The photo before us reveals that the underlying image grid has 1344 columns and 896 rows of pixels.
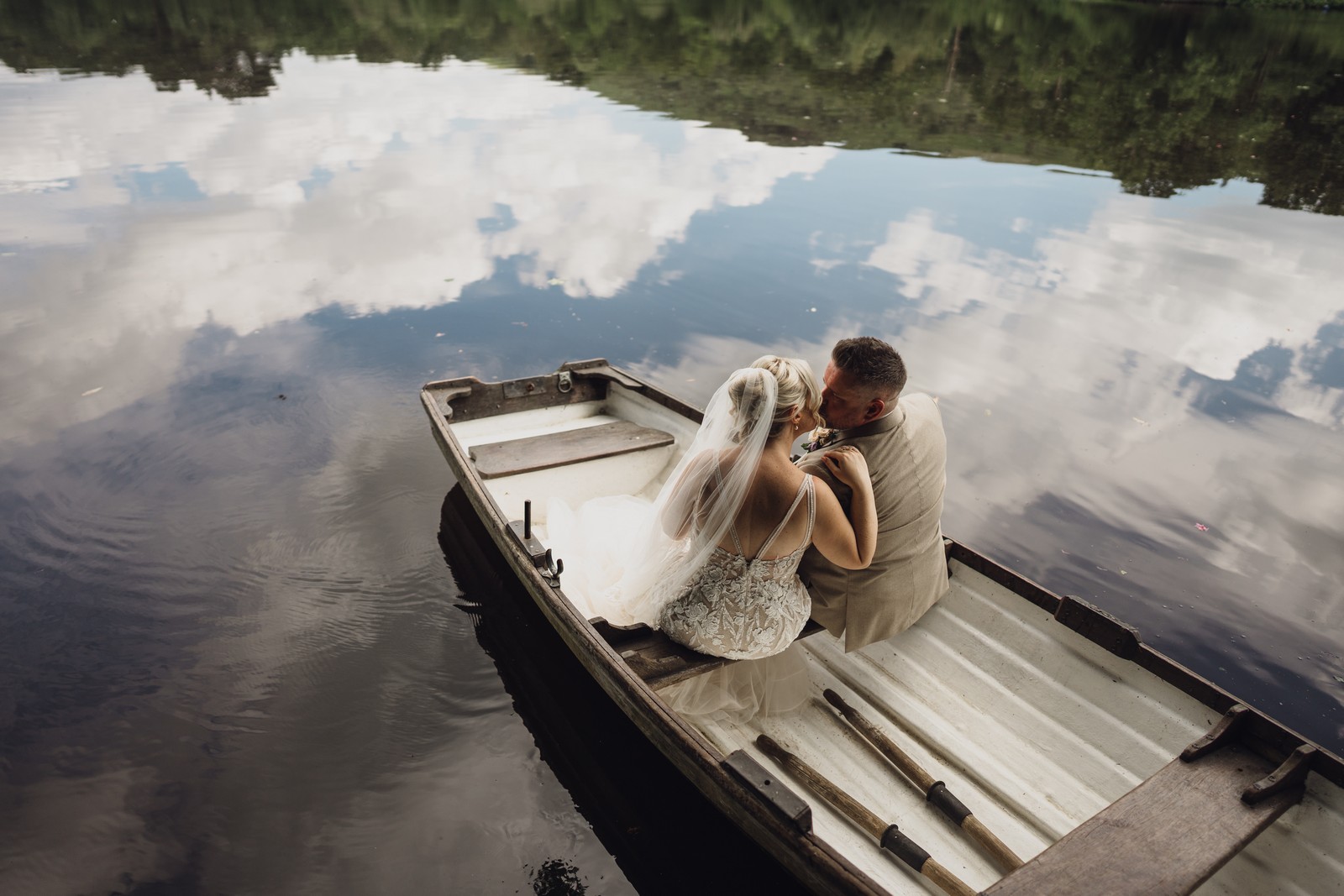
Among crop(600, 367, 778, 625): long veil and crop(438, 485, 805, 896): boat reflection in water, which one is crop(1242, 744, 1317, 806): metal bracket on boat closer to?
crop(438, 485, 805, 896): boat reflection in water

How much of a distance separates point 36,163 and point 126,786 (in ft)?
49.7

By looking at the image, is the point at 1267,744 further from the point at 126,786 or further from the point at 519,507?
the point at 126,786

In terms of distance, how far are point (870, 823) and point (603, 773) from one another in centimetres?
159

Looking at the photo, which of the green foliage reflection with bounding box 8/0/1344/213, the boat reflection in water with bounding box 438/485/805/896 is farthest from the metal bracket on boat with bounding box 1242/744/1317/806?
the green foliage reflection with bounding box 8/0/1344/213

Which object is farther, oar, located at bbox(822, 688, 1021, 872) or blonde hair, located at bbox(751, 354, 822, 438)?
oar, located at bbox(822, 688, 1021, 872)

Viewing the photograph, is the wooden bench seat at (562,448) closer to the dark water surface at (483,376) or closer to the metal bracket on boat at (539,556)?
the dark water surface at (483,376)

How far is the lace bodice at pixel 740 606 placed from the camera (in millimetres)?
3854

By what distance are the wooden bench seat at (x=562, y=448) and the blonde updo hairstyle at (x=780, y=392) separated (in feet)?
10.1

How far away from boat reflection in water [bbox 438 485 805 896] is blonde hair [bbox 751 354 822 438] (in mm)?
2261

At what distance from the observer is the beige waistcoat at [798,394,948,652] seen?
12.3ft

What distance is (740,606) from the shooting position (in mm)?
3930

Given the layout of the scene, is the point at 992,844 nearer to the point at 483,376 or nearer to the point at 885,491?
the point at 885,491

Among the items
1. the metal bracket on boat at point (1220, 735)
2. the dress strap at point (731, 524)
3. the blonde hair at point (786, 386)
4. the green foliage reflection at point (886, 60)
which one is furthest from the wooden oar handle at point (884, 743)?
the green foliage reflection at point (886, 60)

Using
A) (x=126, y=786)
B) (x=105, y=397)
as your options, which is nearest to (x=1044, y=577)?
(x=126, y=786)
